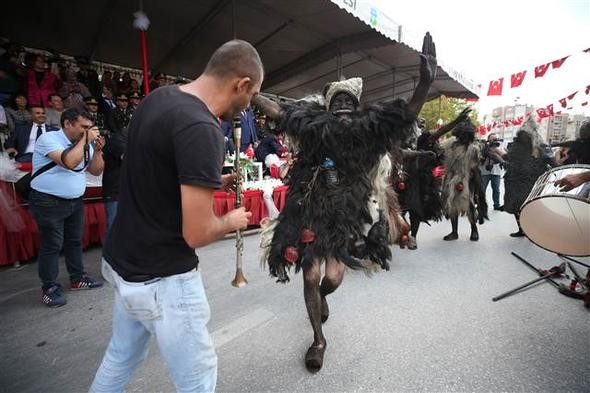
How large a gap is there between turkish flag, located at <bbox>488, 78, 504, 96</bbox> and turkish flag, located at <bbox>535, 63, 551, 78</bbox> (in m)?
1.61

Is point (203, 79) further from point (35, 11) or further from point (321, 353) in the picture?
point (35, 11)

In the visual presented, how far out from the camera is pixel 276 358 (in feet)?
7.53

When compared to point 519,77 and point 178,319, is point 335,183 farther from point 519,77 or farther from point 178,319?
point 519,77

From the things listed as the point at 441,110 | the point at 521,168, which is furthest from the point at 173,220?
the point at 441,110

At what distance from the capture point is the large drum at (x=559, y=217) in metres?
2.38

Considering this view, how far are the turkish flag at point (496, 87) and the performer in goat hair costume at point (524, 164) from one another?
15.4 feet

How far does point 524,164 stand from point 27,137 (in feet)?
26.8

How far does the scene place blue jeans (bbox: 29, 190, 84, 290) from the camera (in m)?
2.96

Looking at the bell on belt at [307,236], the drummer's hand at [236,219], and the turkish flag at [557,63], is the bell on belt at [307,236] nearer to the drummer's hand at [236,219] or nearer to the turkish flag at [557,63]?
the drummer's hand at [236,219]

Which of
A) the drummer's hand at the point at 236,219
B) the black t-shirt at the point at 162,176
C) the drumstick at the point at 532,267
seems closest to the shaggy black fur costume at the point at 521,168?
the drumstick at the point at 532,267

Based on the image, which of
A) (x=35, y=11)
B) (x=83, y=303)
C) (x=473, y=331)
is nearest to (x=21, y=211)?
(x=83, y=303)

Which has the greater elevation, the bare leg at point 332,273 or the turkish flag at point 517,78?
the turkish flag at point 517,78

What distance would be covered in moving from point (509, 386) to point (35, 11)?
913cm

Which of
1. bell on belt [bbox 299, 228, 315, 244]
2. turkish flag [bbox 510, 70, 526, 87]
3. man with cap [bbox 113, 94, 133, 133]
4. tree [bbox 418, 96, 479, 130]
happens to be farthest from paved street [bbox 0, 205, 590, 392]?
tree [bbox 418, 96, 479, 130]
